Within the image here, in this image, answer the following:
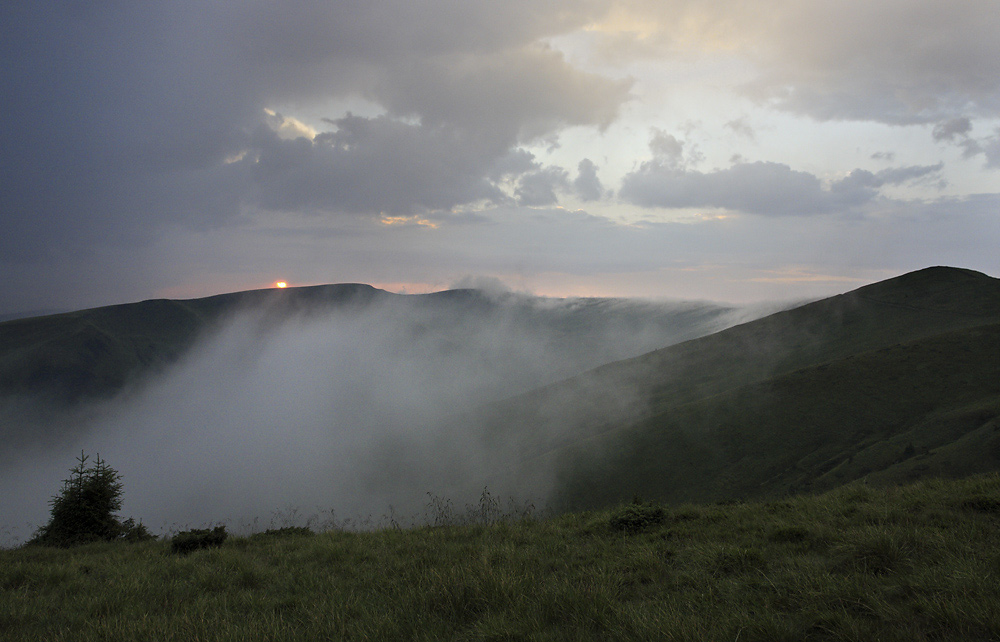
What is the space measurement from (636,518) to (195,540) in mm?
9287

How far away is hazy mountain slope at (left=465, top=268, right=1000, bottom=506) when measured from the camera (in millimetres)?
60875

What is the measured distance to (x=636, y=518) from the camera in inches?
356

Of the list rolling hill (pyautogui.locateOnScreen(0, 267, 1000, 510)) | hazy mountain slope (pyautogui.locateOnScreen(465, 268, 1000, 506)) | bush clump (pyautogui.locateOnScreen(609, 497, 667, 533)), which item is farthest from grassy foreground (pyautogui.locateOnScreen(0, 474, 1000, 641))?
hazy mountain slope (pyautogui.locateOnScreen(465, 268, 1000, 506))

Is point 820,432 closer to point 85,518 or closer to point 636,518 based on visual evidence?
point 636,518

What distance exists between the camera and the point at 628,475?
254ft

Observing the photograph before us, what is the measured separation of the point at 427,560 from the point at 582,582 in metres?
2.82

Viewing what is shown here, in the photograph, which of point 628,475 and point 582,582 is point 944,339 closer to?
point 628,475

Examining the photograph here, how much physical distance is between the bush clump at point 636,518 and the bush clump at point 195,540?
848 cm

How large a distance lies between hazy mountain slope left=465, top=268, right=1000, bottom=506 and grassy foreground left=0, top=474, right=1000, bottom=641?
169 ft

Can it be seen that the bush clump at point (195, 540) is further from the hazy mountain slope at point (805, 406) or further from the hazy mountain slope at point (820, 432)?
the hazy mountain slope at point (805, 406)

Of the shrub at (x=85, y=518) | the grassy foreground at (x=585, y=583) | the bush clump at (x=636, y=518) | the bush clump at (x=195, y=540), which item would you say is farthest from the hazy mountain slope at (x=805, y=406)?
the shrub at (x=85, y=518)

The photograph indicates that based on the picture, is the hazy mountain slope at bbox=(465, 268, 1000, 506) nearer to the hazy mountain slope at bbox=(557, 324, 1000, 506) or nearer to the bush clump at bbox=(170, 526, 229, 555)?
the hazy mountain slope at bbox=(557, 324, 1000, 506)

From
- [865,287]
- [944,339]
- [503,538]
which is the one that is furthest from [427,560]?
[865,287]

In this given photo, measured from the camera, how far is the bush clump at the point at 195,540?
31.8 ft
